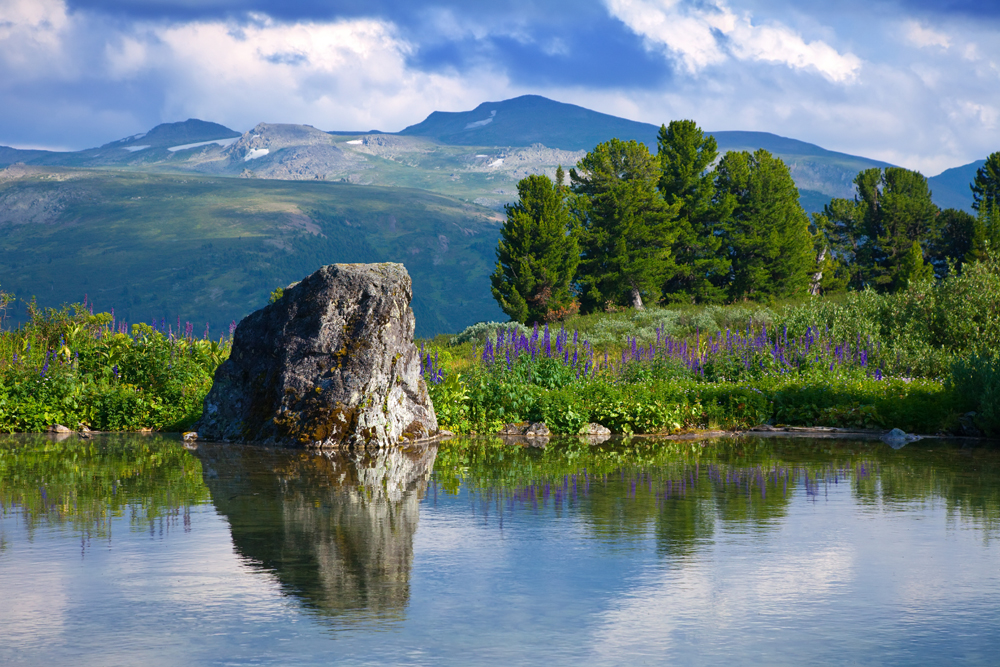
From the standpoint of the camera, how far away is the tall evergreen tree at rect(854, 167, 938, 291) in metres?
55.8

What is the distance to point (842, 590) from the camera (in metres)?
5.66

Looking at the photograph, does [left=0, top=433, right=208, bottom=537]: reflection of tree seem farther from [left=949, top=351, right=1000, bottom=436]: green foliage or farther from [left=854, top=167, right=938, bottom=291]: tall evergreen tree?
[left=854, top=167, right=938, bottom=291]: tall evergreen tree

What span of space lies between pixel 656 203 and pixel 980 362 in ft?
113

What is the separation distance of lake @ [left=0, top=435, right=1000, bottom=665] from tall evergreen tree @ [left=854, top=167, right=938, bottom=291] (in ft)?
159

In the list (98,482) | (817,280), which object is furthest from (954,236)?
(98,482)

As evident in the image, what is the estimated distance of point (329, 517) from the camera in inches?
313

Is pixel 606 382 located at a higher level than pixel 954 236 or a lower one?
lower

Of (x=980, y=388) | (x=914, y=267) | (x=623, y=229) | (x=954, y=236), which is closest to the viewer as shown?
(x=980, y=388)

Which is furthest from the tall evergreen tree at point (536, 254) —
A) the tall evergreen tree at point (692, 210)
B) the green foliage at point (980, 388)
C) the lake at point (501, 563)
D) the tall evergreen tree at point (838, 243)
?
the lake at point (501, 563)

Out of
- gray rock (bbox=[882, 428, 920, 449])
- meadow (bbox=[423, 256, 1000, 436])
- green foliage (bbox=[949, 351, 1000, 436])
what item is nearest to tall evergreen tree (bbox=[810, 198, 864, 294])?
meadow (bbox=[423, 256, 1000, 436])

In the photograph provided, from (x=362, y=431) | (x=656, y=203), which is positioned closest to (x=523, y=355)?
(x=362, y=431)

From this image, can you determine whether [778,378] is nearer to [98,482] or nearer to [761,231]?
[98,482]

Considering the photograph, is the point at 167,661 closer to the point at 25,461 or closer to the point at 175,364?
the point at 25,461

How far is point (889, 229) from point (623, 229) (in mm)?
19513
